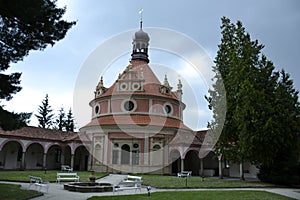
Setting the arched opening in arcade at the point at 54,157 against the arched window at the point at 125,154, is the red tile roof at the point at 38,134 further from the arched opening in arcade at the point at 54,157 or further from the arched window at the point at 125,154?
the arched window at the point at 125,154

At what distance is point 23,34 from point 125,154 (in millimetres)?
22638

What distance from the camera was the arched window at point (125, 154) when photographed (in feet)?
106

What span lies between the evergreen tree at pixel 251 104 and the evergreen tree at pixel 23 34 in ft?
45.1

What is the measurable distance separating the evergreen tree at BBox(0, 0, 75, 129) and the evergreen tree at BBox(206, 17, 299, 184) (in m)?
13.7

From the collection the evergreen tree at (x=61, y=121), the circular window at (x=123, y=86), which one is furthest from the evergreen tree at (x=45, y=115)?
the circular window at (x=123, y=86)

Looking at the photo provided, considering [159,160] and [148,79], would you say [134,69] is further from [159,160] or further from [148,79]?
[159,160]

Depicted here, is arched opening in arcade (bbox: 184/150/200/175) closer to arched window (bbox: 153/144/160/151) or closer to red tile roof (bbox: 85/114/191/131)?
red tile roof (bbox: 85/114/191/131)

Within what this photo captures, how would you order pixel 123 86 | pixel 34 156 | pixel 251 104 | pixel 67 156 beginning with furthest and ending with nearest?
pixel 67 156, pixel 34 156, pixel 123 86, pixel 251 104

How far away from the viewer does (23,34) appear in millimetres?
11703

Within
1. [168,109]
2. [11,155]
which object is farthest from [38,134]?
[168,109]

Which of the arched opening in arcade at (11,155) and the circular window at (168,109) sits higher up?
the circular window at (168,109)

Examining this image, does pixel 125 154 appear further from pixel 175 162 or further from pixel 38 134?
pixel 38 134

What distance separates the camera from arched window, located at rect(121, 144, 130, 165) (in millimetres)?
32344

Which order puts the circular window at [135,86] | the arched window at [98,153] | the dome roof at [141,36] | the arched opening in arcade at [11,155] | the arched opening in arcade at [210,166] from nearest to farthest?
1. the arched window at [98,153]
2. the arched opening in arcade at [210,166]
3. the arched opening in arcade at [11,155]
4. the circular window at [135,86]
5. the dome roof at [141,36]
